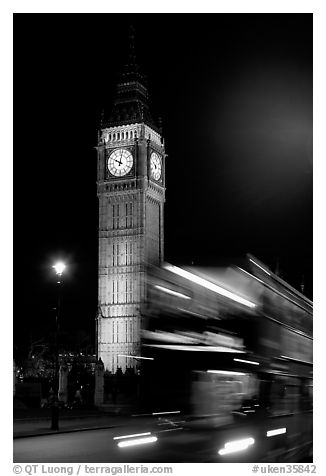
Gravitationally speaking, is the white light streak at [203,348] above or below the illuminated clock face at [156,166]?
below

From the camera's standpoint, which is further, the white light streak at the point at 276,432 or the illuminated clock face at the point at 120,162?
the illuminated clock face at the point at 120,162

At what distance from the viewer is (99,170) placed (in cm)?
7031

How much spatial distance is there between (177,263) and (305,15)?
440 cm

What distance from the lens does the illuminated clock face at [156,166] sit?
70688 mm

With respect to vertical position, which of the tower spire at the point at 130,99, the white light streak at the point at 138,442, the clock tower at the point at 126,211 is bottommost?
the white light streak at the point at 138,442

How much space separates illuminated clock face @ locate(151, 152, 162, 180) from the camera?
7069 cm

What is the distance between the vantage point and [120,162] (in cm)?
7006

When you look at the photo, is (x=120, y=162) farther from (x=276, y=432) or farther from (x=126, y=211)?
(x=276, y=432)

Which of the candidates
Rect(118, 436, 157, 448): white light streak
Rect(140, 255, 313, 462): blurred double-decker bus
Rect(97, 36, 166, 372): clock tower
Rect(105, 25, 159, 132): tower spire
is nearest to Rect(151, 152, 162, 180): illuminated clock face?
Rect(97, 36, 166, 372): clock tower

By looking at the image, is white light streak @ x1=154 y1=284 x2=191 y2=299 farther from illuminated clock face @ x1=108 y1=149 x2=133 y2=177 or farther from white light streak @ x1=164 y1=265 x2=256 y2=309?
illuminated clock face @ x1=108 y1=149 x2=133 y2=177

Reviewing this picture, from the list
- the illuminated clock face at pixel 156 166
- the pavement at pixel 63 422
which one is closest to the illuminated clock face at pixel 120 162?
the illuminated clock face at pixel 156 166

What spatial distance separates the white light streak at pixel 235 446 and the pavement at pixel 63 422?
7.14 metres

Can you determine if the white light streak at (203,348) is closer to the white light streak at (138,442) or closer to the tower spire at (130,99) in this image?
the white light streak at (138,442)
